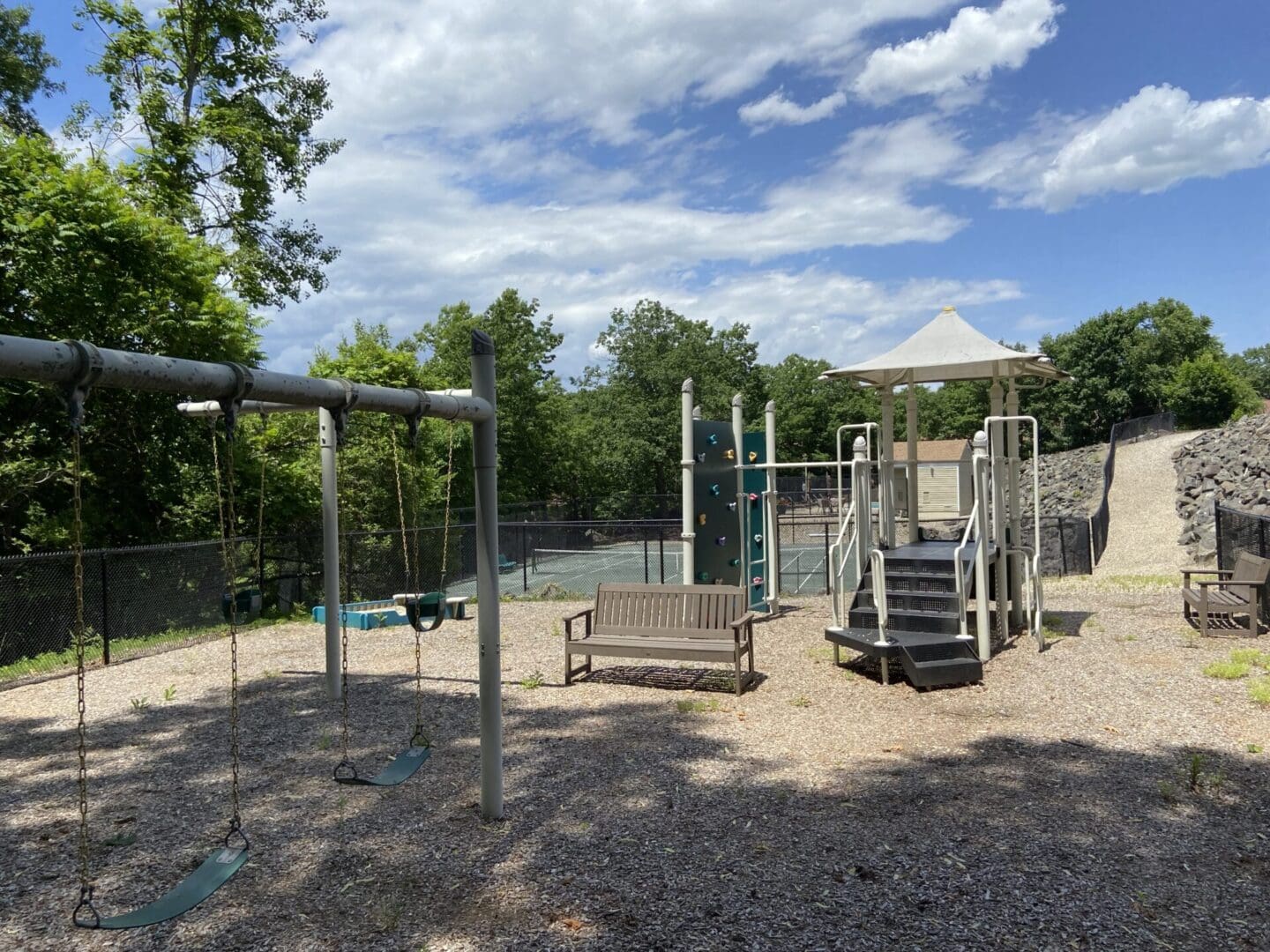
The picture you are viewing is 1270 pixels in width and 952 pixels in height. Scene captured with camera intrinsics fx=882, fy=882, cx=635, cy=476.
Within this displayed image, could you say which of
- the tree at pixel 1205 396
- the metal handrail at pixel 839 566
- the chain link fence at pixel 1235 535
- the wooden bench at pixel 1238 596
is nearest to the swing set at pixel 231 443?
the metal handrail at pixel 839 566

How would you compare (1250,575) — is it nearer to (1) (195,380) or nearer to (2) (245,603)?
(2) (245,603)

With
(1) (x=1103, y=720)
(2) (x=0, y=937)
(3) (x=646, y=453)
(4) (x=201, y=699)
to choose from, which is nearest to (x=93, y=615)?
(4) (x=201, y=699)

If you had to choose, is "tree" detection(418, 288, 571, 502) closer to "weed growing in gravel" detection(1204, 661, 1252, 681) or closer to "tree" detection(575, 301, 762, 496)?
"tree" detection(575, 301, 762, 496)

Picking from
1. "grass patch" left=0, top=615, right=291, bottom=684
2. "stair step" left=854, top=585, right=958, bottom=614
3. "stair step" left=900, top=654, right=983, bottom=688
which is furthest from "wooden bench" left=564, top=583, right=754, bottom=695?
"grass patch" left=0, top=615, right=291, bottom=684

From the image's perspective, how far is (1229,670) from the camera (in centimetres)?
795

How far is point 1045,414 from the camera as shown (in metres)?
57.7

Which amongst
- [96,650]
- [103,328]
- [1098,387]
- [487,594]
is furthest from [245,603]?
[1098,387]

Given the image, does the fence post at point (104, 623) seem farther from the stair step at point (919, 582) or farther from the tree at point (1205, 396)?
the tree at point (1205, 396)

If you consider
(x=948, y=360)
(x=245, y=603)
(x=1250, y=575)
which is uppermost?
(x=948, y=360)

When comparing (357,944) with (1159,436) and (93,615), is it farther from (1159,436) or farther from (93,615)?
(1159,436)

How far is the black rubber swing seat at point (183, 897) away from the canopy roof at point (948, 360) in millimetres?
8413

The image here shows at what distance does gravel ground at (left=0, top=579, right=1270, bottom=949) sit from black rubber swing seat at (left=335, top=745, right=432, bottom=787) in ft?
0.98

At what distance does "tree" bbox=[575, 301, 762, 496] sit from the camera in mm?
44219

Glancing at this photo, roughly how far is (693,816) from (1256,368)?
449ft
